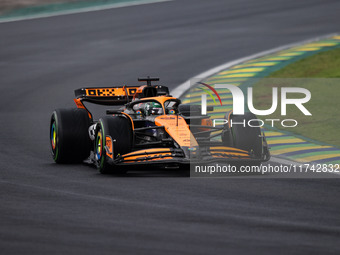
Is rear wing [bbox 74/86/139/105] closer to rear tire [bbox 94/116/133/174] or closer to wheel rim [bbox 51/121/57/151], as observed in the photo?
wheel rim [bbox 51/121/57/151]

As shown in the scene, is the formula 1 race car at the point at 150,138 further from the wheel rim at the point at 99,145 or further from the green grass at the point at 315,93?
the green grass at the point at 315,93

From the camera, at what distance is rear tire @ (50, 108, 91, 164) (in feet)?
41.3

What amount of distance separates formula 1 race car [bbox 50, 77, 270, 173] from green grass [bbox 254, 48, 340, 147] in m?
2.73

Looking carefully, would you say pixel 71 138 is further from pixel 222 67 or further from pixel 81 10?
pixel 81 10

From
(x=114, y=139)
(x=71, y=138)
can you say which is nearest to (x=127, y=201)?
(x=114, y=139)

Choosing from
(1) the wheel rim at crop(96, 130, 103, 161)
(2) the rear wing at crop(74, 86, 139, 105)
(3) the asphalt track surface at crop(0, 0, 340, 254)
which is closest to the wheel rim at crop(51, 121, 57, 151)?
(3) the asphalt track surface at crop(0, 0, 340, 254)

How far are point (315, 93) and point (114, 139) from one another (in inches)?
337

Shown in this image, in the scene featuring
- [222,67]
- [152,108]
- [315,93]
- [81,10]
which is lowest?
[315,93]

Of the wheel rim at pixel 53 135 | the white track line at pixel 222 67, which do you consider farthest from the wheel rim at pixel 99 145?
the white track line at pixel 222 67

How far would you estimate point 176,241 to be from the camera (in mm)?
7570

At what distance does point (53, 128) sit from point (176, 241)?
6127 mm

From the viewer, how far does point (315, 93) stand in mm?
18734

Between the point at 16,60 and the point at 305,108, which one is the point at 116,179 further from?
the point at 16,60

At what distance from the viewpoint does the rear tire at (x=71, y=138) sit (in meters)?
12.6
